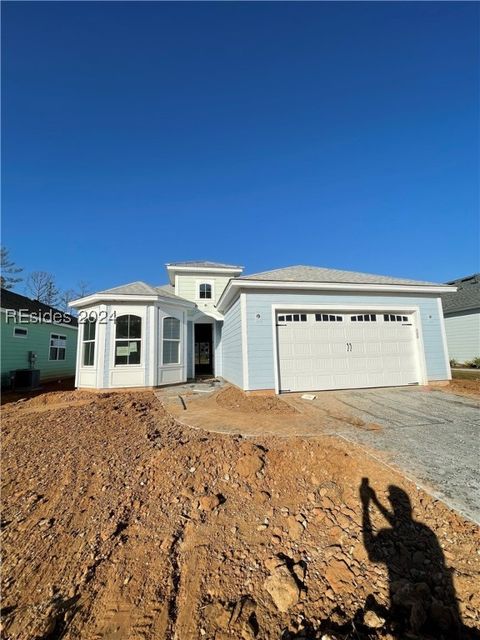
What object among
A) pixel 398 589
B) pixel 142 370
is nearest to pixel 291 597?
pixel 398 589

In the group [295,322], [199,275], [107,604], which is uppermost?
[199,275]

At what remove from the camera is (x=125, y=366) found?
30.4 ft

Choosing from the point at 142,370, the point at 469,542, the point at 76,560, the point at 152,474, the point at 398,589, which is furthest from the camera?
the point at 142,370

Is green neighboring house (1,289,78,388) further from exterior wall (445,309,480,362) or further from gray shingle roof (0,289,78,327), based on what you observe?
exterior wall (445,309,480,362)

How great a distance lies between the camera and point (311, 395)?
760 cm

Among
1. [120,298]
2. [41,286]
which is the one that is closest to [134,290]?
[120,298]

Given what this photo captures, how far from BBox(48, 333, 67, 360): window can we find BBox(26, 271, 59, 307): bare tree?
1537 cm

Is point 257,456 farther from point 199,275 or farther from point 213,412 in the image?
point 199,275

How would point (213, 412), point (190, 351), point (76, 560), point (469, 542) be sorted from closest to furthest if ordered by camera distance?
1. point (469, 542)
2. point (76, 560)
3. point (213, 412)
4. point (190, 351)

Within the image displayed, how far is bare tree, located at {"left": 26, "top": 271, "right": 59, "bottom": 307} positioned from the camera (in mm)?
26598

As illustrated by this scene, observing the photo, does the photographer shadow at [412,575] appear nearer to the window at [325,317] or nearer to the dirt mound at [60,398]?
the window at [325,317]

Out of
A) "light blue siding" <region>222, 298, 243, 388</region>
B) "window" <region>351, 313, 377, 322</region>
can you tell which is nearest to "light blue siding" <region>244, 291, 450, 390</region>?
"window" <region>351, 313, 377, 322</region>

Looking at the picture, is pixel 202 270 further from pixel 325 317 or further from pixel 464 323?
pixel 464 323

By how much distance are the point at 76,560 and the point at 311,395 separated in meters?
6.32
